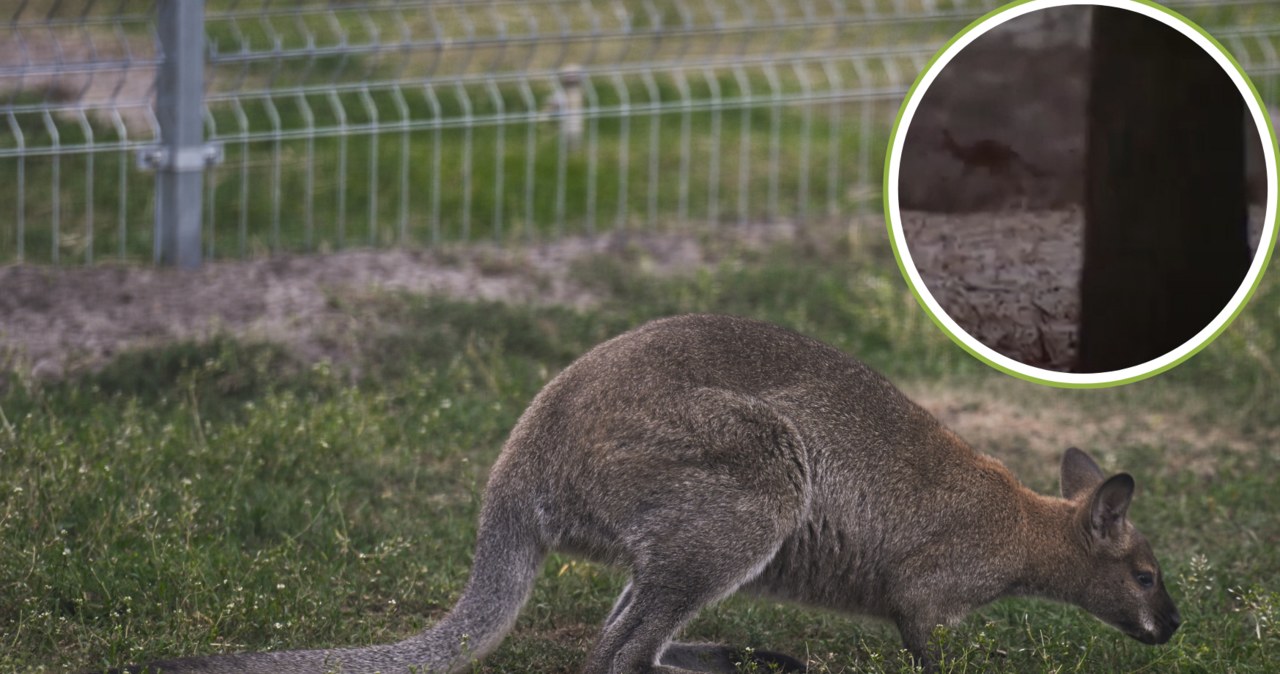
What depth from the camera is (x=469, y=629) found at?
4.43 meters

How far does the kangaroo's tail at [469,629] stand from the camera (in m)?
4.14

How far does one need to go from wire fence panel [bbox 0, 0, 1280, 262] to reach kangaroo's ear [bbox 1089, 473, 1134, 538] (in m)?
4.43

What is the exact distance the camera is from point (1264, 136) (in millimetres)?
4031

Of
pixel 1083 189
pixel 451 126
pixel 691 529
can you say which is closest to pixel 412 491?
pixel 691 529

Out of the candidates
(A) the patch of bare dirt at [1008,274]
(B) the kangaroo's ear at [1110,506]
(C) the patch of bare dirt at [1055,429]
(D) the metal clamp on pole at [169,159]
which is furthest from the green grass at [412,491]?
(D) the metal clamp on pole at [169,159]

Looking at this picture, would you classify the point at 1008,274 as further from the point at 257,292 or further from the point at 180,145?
the point at 180,145

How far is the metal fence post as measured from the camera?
7809 mm

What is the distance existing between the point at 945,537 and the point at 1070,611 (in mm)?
840

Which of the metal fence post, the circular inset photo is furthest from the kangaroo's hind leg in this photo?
the metal fence post

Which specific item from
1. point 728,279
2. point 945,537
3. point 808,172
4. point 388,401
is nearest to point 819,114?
point 808,172

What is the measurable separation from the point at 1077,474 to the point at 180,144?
4666mm

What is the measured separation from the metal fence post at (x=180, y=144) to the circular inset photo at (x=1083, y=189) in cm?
462

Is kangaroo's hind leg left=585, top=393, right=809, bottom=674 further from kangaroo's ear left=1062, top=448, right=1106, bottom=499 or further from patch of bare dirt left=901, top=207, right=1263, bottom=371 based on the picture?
kangaroo's ear left=1062, top=448, right=1106, bottom=499

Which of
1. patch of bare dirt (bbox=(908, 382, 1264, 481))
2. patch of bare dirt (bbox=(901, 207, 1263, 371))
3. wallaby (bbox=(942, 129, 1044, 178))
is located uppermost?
wallaby (bbox=(942, 129, 1044, 178))
